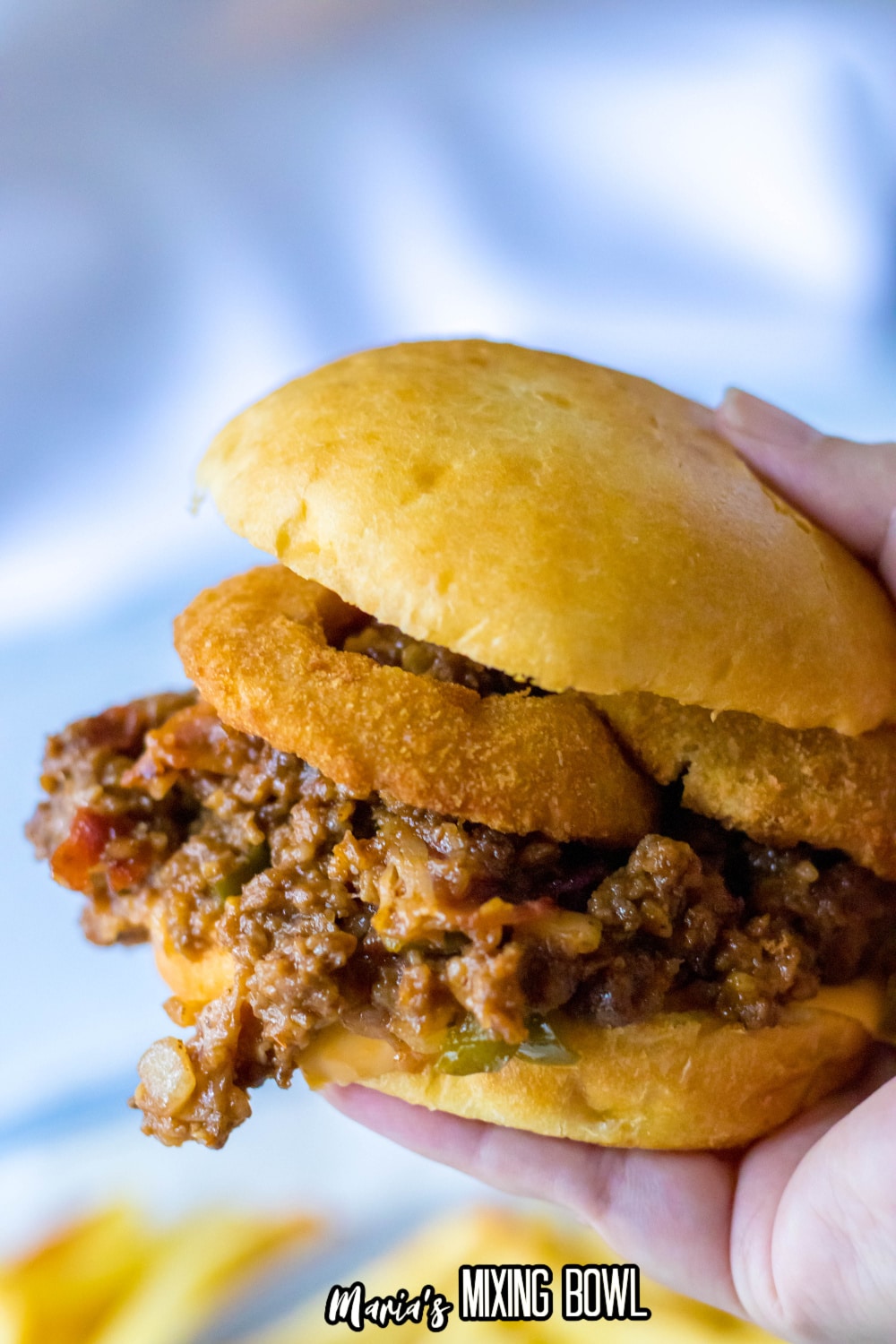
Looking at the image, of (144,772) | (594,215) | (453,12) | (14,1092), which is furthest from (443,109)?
(14,1092)

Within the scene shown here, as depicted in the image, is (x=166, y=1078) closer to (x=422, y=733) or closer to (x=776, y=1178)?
(x=422, y=733)

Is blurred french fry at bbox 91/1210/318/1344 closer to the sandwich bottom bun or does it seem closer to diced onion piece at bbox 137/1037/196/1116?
diced onion piece at bbox 137/1037/196/1116

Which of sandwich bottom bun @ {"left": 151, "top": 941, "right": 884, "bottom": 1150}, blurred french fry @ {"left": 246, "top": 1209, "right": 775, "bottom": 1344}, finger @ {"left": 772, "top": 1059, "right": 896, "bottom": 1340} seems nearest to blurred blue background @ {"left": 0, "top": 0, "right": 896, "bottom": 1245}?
blurred french fry @ {"left": 246, "top": 1209, "right": 775, "bottom": 1344}

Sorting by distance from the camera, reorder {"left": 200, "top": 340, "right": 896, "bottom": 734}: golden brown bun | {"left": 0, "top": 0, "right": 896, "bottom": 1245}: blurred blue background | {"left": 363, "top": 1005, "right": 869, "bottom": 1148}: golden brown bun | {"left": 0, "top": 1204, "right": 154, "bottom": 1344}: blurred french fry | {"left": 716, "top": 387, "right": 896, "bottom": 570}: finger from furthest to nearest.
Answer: {"left": 0, "top": 0, "right": 896, "bottom": 1245}: blurred blue background
{"left": 0, "top": 1204, "right": 154, "bottom": 1344}: blurred french fry
{"left": 716, "top": 387, "right": 896, "bottom": 570}: finger
{"left": 363, "top": 1005, "right": 869, "bottom": 1148}: golden brown bun
{"left": 200, "top": 340, "right": 896, "bottom": 734}: golden brown bun

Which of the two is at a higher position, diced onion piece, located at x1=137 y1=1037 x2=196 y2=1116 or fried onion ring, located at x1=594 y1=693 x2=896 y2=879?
fried onion ring, located at x1=594 y1=693 x2=896 y2=879

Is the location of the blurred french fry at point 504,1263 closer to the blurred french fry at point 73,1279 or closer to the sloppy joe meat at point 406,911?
the blurred french fry at point 73,1279

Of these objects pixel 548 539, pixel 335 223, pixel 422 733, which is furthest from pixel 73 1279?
pixel 335 223

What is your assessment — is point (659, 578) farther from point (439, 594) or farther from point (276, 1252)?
point (276, 1252)

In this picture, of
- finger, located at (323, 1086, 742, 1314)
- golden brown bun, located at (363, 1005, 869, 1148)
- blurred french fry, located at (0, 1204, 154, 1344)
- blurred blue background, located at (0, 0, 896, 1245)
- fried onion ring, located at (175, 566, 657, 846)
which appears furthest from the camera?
blurred blue background, located at (0, 0, 896, 1245)

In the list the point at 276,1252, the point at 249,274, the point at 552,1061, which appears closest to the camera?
the point at 552,1061
